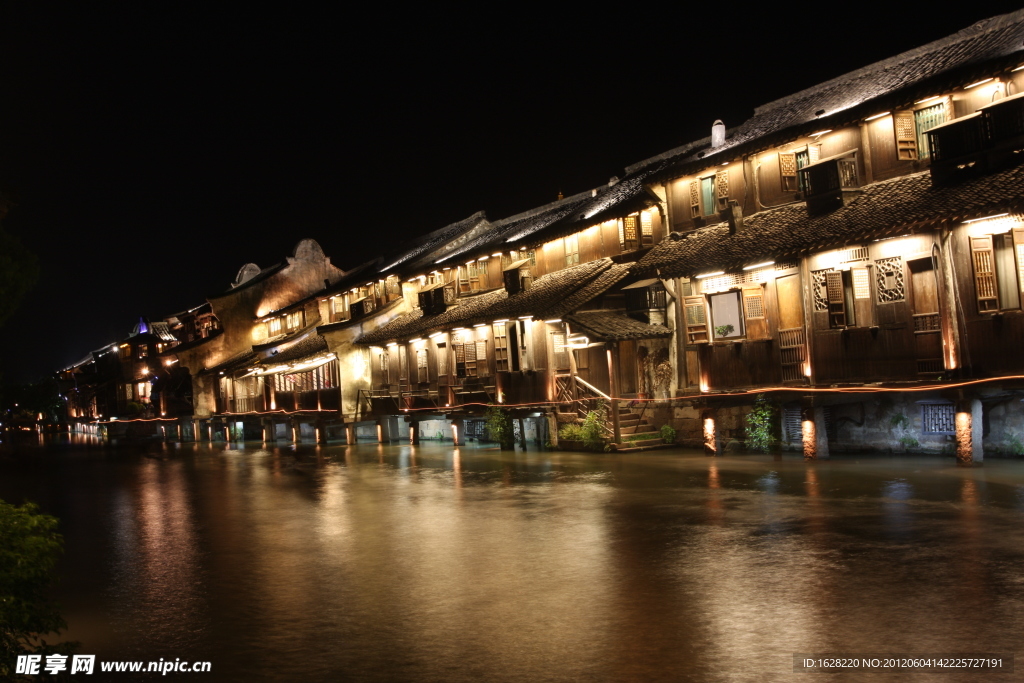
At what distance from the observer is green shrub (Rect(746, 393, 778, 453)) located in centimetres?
2319

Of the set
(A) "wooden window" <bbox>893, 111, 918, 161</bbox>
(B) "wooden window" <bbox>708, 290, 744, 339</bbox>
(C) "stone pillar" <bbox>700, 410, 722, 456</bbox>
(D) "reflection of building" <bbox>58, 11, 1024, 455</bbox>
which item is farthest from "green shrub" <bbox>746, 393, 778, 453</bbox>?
(A) "wooden window" <bbox>893, 111, 918, 161</bbox>

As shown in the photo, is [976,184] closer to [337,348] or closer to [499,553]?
[499,553]

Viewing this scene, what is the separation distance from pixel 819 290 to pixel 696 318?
4.40 m

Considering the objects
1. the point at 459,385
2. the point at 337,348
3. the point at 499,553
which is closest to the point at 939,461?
the point at 499,553

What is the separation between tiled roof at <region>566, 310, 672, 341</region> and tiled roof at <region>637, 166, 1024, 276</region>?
205 cm

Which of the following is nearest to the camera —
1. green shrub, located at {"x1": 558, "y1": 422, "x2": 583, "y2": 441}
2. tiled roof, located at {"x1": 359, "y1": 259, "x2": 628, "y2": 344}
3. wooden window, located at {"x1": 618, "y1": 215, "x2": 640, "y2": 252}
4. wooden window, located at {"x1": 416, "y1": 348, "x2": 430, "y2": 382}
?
green shrub, located at {"x1": 558, "y1": 422, "x2": 583, "y2": 441}

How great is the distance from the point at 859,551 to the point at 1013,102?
12.3 meters

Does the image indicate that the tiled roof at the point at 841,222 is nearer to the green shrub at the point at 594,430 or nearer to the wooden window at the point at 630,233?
the wooden window at the point at 630,233

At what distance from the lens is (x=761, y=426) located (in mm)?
23672

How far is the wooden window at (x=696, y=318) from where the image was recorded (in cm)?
2496

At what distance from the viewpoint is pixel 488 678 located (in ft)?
23.4

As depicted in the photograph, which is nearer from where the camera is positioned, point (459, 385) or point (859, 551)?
point (859, 551)

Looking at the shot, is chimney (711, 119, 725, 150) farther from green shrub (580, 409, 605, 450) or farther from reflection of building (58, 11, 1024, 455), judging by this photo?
green shrub (580, 409, 605, 450)

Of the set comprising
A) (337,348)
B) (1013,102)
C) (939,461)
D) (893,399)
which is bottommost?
(939,461)
